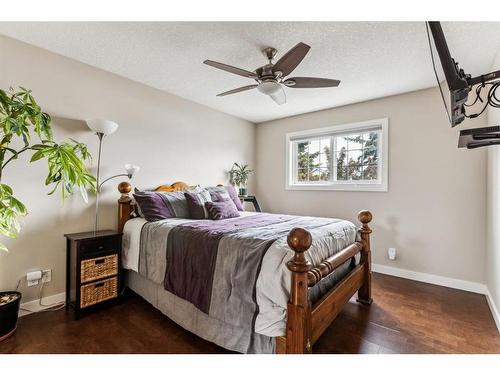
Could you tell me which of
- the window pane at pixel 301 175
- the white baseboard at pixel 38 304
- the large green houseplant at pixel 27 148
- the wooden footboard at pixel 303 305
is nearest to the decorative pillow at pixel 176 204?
the large green houseplant at pixel 27 148

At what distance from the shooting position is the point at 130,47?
7.34 feet

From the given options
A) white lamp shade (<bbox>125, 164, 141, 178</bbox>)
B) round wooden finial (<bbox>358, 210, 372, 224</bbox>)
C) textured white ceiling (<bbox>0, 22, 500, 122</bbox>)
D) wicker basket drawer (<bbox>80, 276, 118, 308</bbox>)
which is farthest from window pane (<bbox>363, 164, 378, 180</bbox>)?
wicker basket drawer (<bbox>80, 276, 118, 308</bbox>)

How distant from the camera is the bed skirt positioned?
4.94ft

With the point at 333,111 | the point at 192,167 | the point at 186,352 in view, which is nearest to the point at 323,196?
the point at 333,111

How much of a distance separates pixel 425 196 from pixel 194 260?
2909mm

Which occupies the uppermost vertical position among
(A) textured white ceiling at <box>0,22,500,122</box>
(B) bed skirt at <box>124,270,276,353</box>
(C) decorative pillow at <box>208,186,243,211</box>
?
(A) textured white ceiling at <box>0,22,500,122</box>

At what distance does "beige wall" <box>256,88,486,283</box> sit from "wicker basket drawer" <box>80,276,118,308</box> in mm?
3036

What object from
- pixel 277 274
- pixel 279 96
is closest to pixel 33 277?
pixel 277 274

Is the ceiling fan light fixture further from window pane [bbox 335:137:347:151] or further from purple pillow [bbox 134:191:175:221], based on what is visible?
window pane [bbox 335:137:347:151]

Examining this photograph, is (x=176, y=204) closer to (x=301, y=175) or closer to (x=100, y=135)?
(x=100, y=135)

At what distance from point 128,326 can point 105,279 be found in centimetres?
54

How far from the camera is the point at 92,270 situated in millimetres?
2195

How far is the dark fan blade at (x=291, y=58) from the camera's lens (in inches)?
65.4
